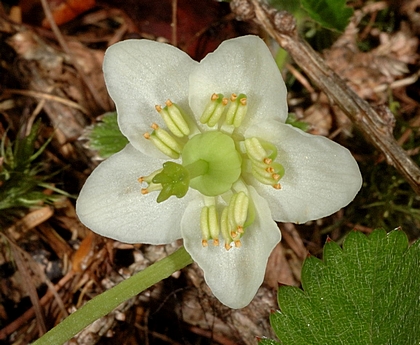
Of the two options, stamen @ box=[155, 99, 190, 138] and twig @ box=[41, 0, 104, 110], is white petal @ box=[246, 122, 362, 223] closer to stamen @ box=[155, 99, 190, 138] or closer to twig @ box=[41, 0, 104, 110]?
stamen @ box=[155, 99, 190, 138]

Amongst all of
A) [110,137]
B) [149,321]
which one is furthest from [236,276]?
[110,137]

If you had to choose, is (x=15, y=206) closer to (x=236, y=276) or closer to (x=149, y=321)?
(x=149, y=321)

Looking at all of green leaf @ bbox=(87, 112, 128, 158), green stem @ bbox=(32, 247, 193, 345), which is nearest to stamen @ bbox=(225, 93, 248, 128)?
green stem @ bbox=(32, 247, 193, 345)

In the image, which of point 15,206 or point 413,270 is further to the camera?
point 15,206

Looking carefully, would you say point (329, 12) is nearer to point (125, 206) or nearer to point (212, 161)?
point (212, 161)

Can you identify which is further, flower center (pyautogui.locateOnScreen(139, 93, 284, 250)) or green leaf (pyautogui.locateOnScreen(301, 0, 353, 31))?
green leaf (pyautogui.locateOnScreen(301, 0, 353, 31))

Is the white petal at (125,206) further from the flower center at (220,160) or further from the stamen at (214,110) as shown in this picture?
the stamen at (214,110)
